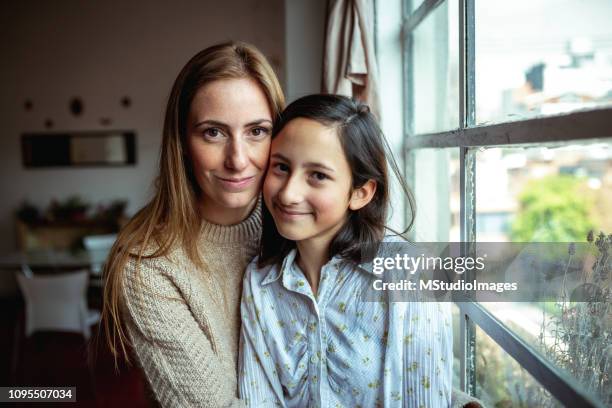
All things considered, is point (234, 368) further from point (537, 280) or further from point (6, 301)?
point (6, 301)

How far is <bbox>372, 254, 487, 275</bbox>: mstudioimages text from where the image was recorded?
1.06 metres

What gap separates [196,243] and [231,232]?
9 cm

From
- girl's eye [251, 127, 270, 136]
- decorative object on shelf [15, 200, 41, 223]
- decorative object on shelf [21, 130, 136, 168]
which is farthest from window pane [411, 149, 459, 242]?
decorative object on shelf [15, 200, 41, 223]

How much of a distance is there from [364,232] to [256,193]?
26cm

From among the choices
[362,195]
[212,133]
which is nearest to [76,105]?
[212,133]

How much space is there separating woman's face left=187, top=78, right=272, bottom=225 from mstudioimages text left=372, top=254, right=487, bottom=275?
0.33 meters

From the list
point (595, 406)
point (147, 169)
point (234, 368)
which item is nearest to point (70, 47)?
point (147, 169)

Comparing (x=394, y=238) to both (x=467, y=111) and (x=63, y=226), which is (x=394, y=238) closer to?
(x=467, y=111)

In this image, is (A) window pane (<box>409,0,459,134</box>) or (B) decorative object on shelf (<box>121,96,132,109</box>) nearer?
(A) window pane (<box>409,0,459,134</box>)

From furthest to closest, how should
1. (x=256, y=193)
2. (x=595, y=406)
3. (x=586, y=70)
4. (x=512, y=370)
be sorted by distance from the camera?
(x=256, y=193) → (x=512, y=370) → (x=586, y=70) → (x=595, y=406)

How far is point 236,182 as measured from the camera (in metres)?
1.15

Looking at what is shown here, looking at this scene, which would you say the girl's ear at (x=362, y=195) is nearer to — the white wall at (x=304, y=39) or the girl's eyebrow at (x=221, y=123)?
the girl's eyebrow at (x=221, y=123)

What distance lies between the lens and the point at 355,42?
1.58 m

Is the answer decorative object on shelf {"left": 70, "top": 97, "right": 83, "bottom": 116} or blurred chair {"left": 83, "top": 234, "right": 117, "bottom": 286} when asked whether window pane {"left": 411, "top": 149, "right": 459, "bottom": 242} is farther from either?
decorative object on shelf {"left": 70, "top": 97, "right": 83, "bottom": 116}
